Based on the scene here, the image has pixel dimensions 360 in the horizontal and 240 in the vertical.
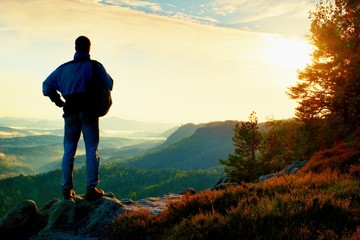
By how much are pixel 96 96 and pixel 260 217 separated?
14.1 feet

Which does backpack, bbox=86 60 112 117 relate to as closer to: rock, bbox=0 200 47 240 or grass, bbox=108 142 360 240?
grass, bbox=108 142 360 240

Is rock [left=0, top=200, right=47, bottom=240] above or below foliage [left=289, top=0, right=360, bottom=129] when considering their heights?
below

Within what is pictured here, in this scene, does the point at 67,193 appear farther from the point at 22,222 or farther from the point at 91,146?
the point at 91,146

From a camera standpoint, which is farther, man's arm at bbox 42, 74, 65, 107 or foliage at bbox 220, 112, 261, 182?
foliage at bbox 220, 112, 261, 182

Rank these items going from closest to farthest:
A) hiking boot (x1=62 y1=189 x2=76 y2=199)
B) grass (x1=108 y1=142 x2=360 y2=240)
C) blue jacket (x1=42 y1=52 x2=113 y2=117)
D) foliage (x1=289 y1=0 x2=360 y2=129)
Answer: grass (x1=108 y1=142 x2=360 y2=240)
blue jacket (x1=42 y1=52 x2=113 y2=117)
hiking boot (x1=62 y1=189 x2=76 y2=199)
foliage (x1=289 y1=0 x2=360 y2=129)

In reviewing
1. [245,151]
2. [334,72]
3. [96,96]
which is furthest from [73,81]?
[245,151]

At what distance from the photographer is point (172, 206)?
6.91 metres

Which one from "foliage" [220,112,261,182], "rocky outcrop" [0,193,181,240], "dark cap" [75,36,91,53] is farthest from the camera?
"foliage" [220,112,261,182]

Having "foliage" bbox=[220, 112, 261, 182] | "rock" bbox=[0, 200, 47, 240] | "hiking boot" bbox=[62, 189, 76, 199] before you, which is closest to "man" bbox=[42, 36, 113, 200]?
"hiking boot" bbox=[62, 189, 76, 199]

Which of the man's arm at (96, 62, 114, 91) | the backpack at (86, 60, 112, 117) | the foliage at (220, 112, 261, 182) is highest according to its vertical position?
the man's arm at (96, 62, 114, 91)

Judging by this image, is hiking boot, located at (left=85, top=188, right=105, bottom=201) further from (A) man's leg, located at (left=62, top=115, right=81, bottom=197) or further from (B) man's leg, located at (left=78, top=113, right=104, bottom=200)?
(A) man's leg, located at (left=62, top=115, right=81, bottom=197)

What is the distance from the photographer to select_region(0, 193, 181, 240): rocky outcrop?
6.96 meters

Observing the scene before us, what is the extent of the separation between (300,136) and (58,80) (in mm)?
29110

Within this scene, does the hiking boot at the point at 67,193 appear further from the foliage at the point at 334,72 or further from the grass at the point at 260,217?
the foliage at the point at 334,72
